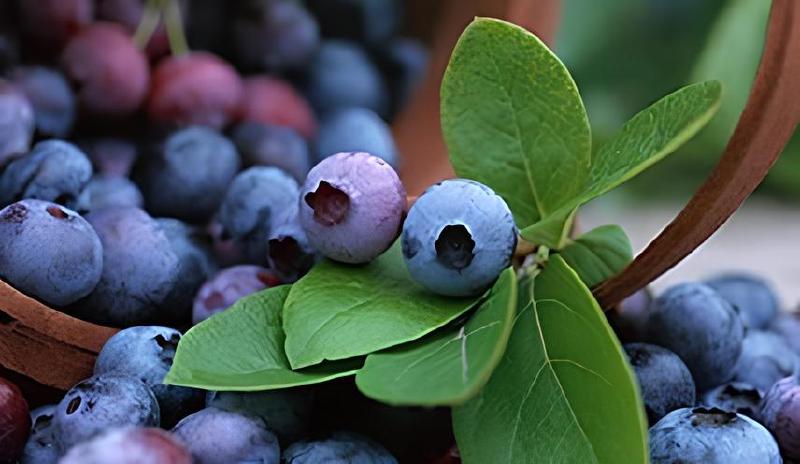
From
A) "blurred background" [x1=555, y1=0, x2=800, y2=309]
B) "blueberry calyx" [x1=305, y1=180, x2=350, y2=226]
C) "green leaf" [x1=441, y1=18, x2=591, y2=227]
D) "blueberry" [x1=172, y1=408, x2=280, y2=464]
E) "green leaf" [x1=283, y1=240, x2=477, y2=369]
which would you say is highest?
"green leaf" [x1=441, y1=18, x2=591, y2=227]

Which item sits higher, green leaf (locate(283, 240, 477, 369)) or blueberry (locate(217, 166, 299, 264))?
green leaf (locate(283, 240, 477, 369))

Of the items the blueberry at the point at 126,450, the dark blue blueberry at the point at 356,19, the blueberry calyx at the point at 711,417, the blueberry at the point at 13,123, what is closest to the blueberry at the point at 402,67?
the dark blue blueberry at the point at 356,19

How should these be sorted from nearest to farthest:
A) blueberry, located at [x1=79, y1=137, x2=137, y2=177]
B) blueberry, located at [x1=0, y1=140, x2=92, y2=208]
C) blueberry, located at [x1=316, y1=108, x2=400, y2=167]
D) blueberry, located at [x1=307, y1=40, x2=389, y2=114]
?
blueberry, located at [x1=0, y1=140, x2=92, y2=208] < blueberry, located at [x1=79, y1=137, x2=137, y2=177] < blueberry, located at [x1=316, y1=108, x2=400, y2=167] < blueberry, located at [x1=307, y1=40, x2=389, y2=114]

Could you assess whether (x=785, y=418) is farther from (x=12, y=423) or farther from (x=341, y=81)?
(x=341, y=81)

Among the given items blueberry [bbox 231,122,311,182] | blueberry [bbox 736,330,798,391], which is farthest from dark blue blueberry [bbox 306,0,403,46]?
blueberry [bbox 736,330,798,391]

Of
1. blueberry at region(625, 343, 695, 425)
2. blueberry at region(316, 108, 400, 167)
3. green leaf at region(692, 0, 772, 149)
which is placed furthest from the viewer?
green leaf at region(692, 0, 772, 149)

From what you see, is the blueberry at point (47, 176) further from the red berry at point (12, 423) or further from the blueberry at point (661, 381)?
the blueberry at point (661, 381)

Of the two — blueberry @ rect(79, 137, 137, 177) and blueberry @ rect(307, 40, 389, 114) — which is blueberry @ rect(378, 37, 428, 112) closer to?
blueberry @ rect(307, 40, 389, 114)
